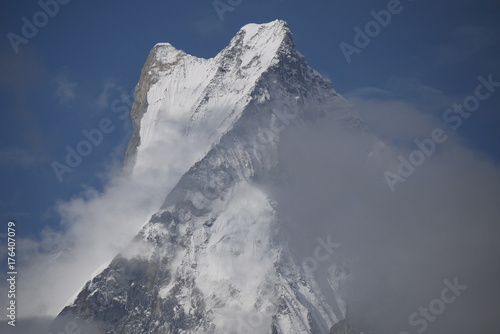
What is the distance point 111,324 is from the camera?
7288 inches

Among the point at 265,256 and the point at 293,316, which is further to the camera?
the point at 265,256

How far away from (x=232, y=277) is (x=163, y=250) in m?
18.5

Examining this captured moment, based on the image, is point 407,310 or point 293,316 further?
point 407,310

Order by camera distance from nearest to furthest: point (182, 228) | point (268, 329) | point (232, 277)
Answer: point (268, 329), point (232, 277), point (182, 228)

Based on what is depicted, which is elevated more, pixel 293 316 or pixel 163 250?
pixel 163 250

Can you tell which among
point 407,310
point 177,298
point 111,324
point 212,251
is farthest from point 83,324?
point 407,310

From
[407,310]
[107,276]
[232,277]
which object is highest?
[107,276]

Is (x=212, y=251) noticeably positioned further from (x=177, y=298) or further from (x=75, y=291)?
(x=75, y=291)

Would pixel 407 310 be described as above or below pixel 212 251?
below

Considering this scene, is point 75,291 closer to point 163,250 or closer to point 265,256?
point 163,250

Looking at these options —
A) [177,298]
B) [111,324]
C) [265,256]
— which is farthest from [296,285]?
[111,324]

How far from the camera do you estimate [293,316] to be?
178 meters

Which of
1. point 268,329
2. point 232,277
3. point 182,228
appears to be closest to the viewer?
point 268,329

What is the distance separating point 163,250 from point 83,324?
24605 millimetres
